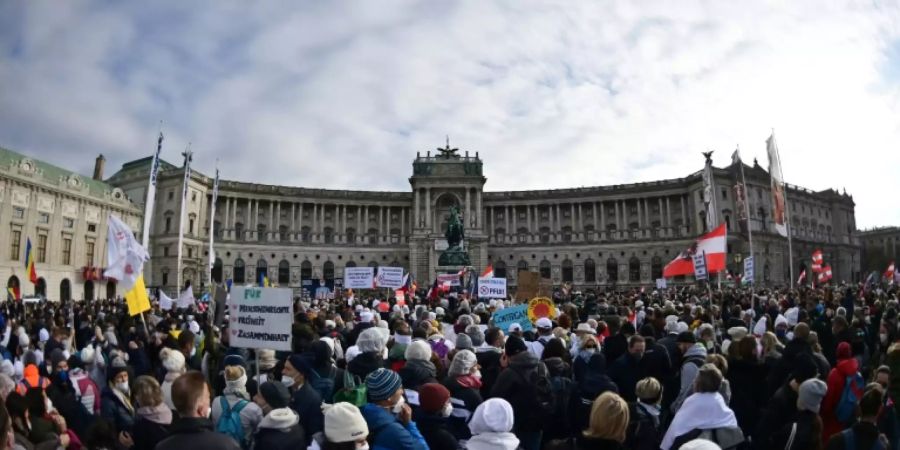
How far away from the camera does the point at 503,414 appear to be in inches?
189

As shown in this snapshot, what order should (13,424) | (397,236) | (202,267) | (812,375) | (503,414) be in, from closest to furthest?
1. (503,414)
2. (13,424)
3. (812,375)
4. (202,267)
5. (397,236)

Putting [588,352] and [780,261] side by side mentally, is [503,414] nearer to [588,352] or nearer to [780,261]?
[588,352]

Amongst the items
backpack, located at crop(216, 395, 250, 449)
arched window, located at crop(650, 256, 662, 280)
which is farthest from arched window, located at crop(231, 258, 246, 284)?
backpack, located at crop(216, 395, 250, 449)

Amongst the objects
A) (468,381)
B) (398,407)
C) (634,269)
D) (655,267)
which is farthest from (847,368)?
(634,269)

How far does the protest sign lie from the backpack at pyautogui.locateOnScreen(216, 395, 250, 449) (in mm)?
7471

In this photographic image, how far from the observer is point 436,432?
5.44 m

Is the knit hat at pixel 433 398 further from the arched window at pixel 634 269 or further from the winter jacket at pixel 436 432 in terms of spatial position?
the arched window at pixel 634 269

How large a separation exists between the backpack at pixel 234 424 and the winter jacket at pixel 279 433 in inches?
22.6

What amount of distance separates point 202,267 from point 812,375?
71.4m

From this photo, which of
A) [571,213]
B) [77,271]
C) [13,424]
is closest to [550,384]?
[13,424]

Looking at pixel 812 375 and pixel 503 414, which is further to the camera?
pixel 812 375

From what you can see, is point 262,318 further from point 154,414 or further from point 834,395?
point 834,395

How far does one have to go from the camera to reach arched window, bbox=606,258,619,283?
247ft

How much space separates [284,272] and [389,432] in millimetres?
73755
